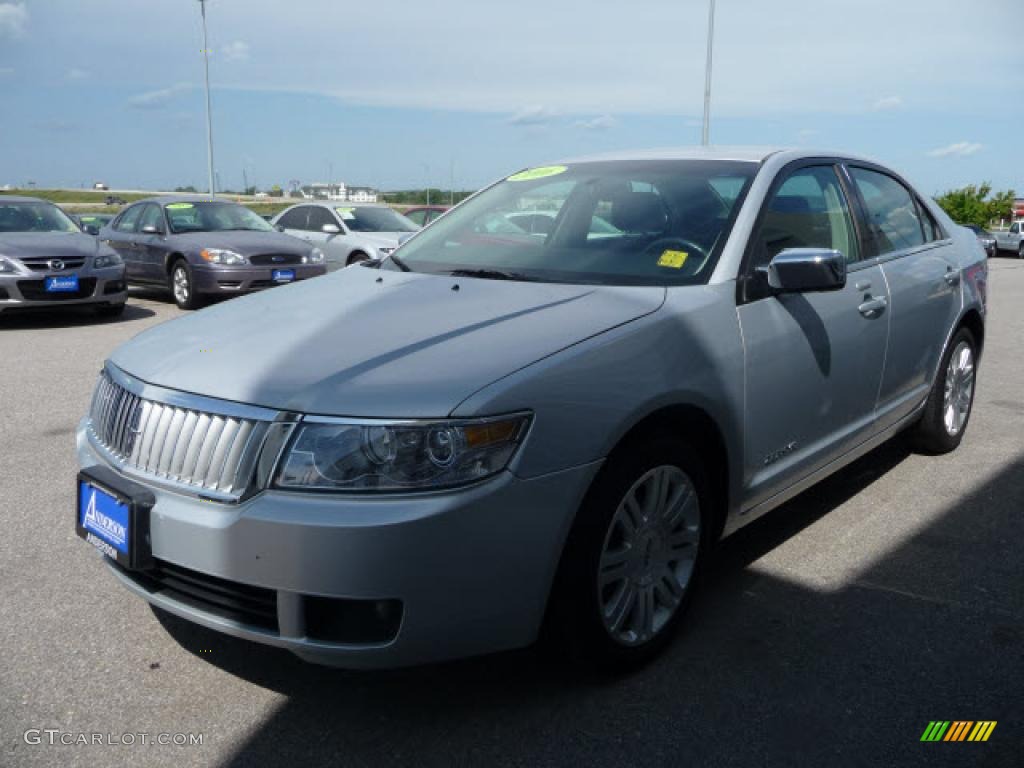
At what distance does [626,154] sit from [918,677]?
235cm

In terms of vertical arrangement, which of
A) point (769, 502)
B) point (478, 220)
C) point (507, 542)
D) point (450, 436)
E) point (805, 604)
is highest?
point (478, 220)

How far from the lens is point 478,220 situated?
398cm

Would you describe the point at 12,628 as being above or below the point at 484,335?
below

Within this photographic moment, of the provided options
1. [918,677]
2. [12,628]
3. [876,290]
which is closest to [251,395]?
[12,628]

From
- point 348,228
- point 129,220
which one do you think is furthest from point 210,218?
point 348,228

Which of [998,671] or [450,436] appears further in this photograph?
[998,671]

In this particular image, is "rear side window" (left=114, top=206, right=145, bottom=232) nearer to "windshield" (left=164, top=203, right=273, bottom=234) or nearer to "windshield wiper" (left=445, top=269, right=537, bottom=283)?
"windshield" (left=164, top=203, right=273, bottom=234)

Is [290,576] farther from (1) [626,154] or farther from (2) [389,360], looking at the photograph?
(1) [626,154]

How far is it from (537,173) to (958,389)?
2.60m

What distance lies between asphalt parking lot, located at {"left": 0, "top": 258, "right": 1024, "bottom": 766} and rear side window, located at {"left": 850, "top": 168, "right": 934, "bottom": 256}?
1.28 meters

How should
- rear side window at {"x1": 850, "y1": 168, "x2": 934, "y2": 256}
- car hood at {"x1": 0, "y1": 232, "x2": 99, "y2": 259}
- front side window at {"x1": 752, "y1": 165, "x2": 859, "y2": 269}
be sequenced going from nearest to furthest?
front side window at {"x1": 752, "y1": 165, "x2": 859, "y2": 269}, rear side window at {"x1": 850, "y1": 168, "x2": 934, "y2": 256}, car hood at {"x1": 0, "y1": 232, "x2": 99, "y2": 259}

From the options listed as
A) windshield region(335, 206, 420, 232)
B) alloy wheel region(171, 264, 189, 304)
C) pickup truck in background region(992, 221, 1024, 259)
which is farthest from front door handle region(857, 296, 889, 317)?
pickup truck in background region(992, 221, 1024, 259)

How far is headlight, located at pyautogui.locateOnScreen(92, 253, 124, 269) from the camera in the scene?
33.5ft

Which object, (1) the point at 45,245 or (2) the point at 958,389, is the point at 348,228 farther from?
(2) the point at 958,389
